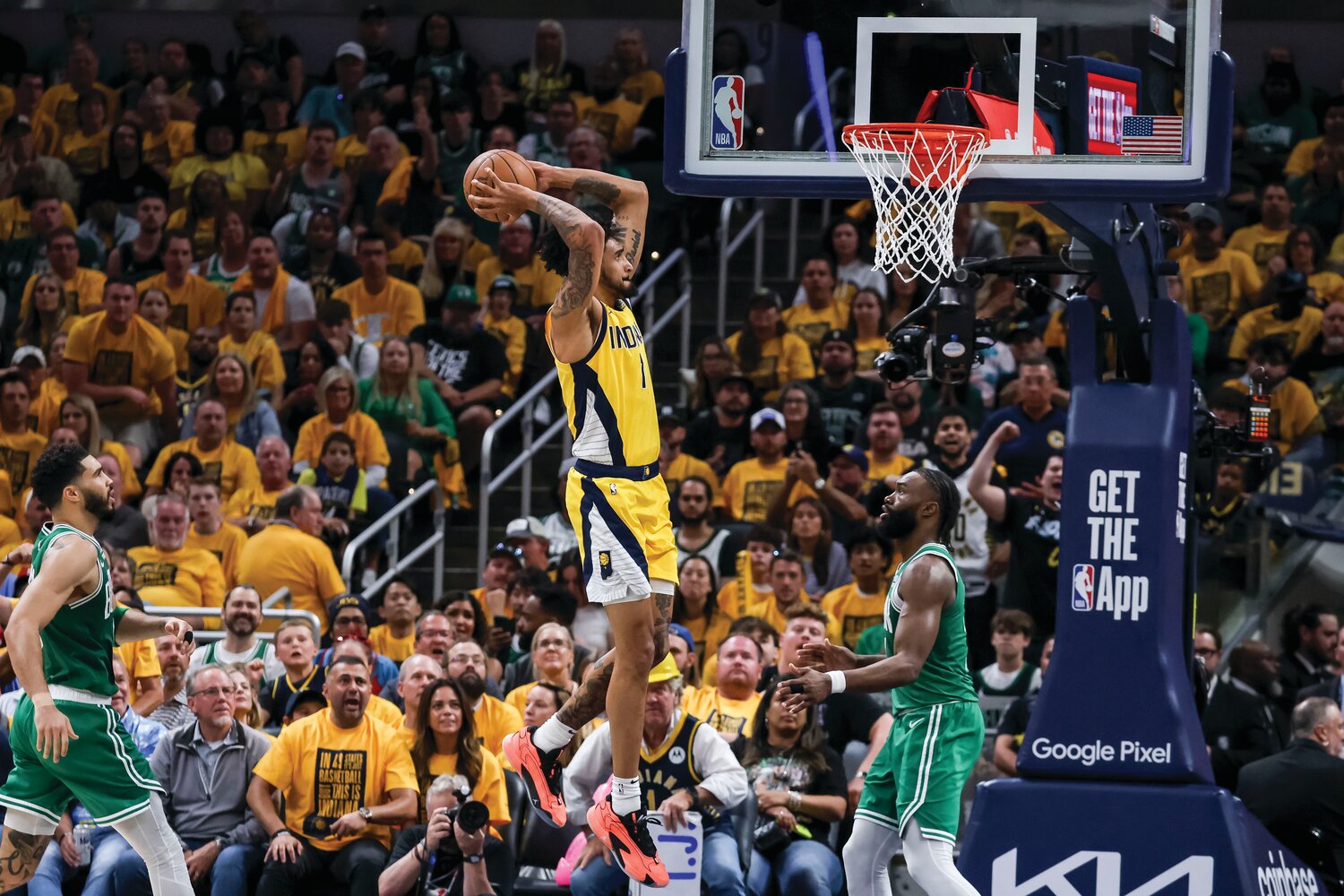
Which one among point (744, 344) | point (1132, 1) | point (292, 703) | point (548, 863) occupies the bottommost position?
point (548, 863)

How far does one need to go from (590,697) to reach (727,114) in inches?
100

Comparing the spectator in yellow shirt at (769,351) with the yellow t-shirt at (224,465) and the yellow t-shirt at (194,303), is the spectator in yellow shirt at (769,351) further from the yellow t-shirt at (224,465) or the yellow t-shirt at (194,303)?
the yellow t-shirt at (194,303)

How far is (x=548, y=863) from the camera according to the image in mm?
10992

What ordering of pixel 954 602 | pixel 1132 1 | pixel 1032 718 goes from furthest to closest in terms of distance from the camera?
pixel 1032 718 < pixel 1132 1 < pixel 954 602

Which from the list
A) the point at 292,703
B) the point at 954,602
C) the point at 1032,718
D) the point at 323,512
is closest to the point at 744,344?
the point at 323,512

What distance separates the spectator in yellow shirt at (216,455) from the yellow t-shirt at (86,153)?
4.91 meters

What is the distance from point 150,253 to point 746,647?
807cm

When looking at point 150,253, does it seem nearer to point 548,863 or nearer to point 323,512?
point 323,512

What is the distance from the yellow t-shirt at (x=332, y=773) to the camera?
10.6m

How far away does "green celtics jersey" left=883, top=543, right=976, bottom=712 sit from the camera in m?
8.08

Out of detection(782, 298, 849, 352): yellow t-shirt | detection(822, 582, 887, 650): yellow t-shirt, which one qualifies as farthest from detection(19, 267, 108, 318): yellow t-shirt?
detection(822, 582, 887, 650): yellow t-shirt


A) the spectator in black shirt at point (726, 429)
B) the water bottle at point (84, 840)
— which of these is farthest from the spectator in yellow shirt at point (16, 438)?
the spectator in black shirt at point (726, 429)

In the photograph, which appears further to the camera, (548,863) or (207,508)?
(207,508)

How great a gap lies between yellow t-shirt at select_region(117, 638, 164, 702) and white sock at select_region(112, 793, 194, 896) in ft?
12.4
